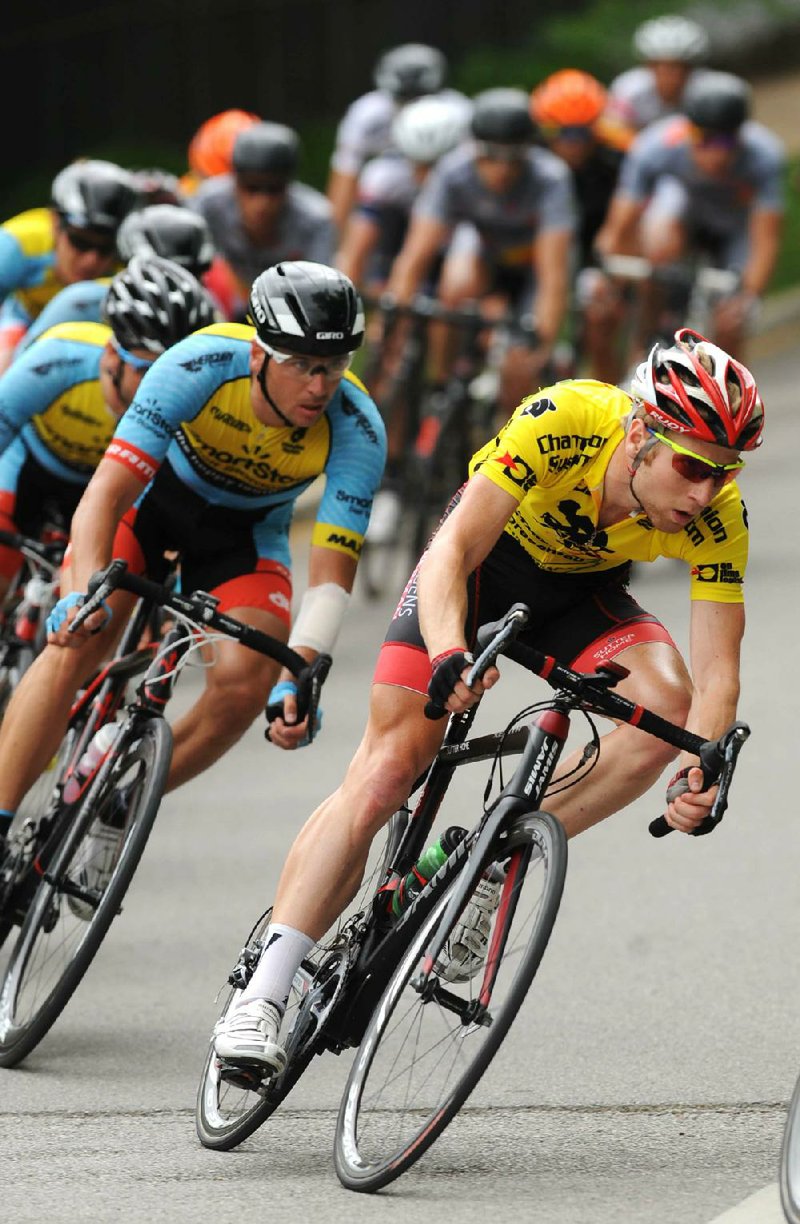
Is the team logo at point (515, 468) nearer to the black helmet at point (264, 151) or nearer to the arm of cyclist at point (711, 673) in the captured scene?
the arm of cyclist at point (711, 673)

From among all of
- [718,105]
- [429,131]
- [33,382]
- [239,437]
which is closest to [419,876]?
[239,437]

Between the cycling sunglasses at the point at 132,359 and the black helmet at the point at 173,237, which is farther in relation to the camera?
the black helmet at the point at 173,237

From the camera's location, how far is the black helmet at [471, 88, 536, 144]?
13070 millimetres

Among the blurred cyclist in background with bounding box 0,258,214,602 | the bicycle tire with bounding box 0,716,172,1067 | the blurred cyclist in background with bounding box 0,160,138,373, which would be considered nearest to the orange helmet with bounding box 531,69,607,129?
the blurred cyclist in background with bounding box 0,160,138,373

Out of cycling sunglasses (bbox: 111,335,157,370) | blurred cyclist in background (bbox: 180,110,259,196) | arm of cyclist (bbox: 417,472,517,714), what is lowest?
arm of cyclist (bbox: 417,472,517,714)

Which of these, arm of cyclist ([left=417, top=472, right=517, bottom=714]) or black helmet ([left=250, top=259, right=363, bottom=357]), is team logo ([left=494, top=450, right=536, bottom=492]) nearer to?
arm of cyclist ([left=417, top=472, right=517, bottom=714])

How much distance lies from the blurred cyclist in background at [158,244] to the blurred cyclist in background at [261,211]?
10.1ft

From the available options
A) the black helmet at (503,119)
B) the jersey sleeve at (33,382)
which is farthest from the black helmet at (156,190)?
the jersey sleeve at (33,382)

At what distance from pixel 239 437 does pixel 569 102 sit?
29.8ft

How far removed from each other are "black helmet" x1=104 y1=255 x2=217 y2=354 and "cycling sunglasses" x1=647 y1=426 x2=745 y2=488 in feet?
8.16

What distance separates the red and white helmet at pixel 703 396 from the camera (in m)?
5.31

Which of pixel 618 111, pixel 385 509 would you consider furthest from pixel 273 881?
pixel 618 111

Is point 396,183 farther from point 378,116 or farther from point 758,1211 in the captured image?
point 758,1211

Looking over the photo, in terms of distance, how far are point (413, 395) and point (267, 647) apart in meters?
7.45
